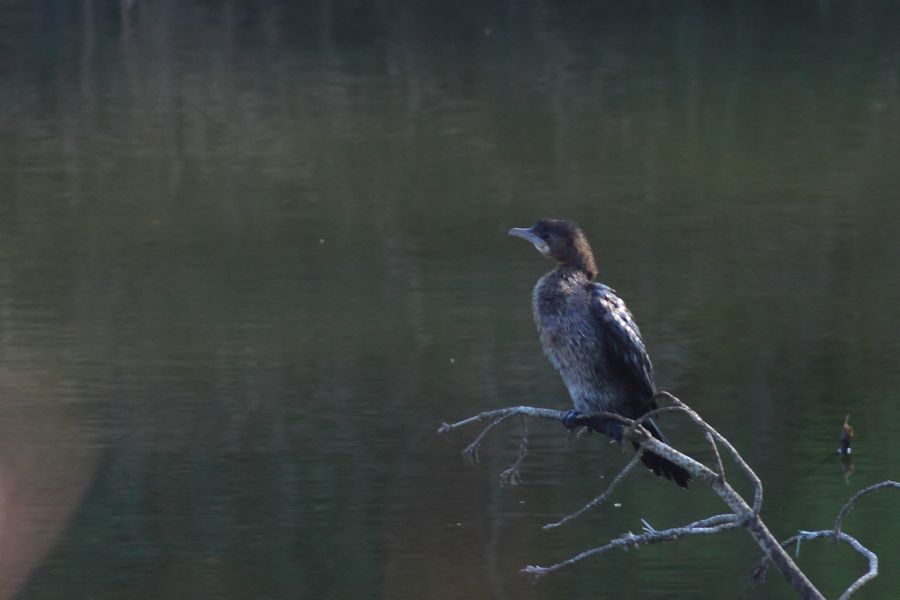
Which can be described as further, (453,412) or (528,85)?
(528,85)

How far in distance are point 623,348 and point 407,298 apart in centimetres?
497

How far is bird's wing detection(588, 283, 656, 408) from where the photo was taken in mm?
5250

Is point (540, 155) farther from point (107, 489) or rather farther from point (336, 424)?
point (107, 489)

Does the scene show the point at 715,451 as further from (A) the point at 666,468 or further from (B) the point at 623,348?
(B) the point at 623,348

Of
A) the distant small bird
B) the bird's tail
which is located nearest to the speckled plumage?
the bird's tail

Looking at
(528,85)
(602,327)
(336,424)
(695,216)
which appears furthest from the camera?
(528,85)

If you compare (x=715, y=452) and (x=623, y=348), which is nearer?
(x=715, y=452)

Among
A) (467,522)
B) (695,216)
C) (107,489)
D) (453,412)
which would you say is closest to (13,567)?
(107,489)

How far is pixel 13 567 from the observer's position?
686 centimetres

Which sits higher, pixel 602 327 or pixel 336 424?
pixel 602 327

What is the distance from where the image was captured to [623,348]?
5258 mm

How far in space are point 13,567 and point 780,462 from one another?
10.2 ft

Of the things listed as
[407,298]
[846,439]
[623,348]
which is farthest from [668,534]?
[407,298]

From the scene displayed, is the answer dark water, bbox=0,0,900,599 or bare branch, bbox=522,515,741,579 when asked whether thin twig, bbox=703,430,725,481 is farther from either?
dark water, bbox=0,0,900,599
